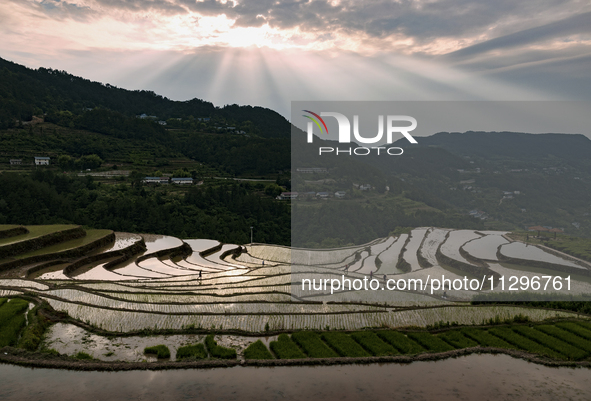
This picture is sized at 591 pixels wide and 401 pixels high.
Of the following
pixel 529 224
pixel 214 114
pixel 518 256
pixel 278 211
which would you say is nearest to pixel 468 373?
pixel 518 256

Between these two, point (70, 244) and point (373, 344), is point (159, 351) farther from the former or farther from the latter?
point (70, 244)

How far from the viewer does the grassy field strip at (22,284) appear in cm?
1638

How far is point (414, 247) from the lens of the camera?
36812 mm

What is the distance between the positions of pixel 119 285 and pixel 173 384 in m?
9.93

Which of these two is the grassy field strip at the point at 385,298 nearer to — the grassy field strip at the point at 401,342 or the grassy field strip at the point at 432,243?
the grassy field strip at the point at 401,342

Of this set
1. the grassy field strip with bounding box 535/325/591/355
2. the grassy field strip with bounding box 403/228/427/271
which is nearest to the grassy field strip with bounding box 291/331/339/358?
the grassy field strip with bounding box 535/325/591/355

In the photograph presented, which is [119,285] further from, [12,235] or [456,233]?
[456,233]


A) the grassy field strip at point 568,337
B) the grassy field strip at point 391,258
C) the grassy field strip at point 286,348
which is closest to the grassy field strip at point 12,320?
the grassy field strip at point 286,348

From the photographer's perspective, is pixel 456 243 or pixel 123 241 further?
pixel 456 243

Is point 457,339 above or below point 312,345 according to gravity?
below

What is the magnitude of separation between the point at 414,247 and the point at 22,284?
30557 mm

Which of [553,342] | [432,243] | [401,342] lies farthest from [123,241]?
[553,342]

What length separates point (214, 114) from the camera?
409ft

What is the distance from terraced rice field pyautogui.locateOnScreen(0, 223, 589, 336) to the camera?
1369 cm
